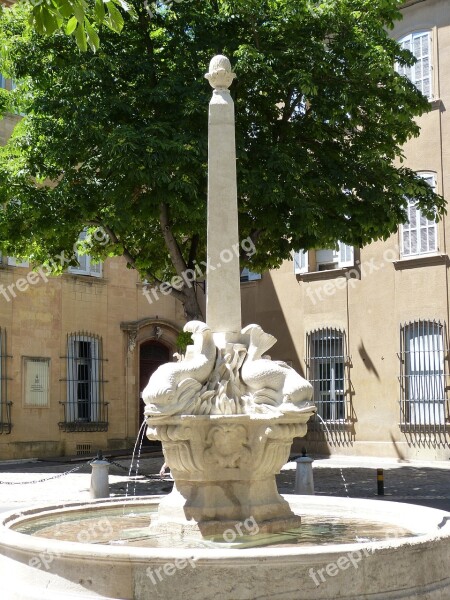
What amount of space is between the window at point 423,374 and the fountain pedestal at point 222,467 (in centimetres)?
1588

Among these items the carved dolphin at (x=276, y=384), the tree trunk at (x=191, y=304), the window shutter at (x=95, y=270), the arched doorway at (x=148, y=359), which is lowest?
the carved dolphin at (x=276, y=384)

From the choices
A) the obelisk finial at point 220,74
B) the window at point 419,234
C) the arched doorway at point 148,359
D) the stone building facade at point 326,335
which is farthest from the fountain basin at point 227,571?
the arched doorway at point 148,359

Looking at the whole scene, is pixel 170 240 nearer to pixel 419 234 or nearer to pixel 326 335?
pixel 419 234

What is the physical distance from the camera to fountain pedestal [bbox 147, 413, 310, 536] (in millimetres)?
8195

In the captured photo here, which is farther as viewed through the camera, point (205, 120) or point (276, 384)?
point (205, 120)

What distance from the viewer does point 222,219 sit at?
908 centimetres

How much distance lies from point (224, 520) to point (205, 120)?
31.9 ft

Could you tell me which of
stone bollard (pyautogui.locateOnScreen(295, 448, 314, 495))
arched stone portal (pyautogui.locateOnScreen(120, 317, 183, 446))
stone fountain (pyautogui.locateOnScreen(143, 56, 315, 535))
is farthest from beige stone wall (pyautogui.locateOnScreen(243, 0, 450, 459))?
stone fountain (pyautogui.locateOnScreen(143, 56, 315, 535))

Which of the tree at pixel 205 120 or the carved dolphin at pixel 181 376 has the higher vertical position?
the tree at pixel 205 120

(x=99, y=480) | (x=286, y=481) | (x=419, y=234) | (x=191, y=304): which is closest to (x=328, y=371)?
(x=419, y=234)

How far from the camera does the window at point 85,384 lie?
27.1 metres

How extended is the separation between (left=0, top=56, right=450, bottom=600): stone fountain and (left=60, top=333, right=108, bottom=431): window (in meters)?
17.0

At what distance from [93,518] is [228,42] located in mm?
10297

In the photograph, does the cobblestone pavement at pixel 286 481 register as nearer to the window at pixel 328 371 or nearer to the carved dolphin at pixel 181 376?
the window at pixel 328 371
